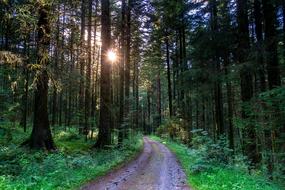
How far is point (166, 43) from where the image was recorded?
111 ft

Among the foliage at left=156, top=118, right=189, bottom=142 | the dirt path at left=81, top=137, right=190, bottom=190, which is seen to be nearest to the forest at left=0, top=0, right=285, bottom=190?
the dirt path at left=81, top=137, right=190, bottom=190

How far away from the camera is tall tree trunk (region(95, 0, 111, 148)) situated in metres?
17.5

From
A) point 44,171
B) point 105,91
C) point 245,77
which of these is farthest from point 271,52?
point 44,171

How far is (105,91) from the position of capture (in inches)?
709

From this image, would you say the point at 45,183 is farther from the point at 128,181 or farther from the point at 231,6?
the point at 231,6

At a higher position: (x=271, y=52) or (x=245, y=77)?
(x=271, y=52)

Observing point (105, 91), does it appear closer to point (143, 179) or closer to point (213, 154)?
point (213, 154)

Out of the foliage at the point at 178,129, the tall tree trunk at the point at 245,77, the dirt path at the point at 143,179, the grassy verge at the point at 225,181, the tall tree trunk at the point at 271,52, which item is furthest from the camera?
the foliage at the point at 178,129

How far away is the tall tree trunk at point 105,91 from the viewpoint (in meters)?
17.5

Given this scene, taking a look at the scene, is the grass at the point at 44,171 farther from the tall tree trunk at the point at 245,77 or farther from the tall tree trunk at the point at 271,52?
the tall tree trunk at the point at 271,52

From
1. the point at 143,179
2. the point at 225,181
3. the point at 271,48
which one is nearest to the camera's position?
the point at 225,181

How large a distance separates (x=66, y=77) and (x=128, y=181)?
5.70 meters

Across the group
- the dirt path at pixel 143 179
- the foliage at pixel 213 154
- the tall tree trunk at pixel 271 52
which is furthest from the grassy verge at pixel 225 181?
the tall tree trunk at pixel 271 52

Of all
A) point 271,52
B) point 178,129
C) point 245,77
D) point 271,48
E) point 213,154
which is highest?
point 271,48
